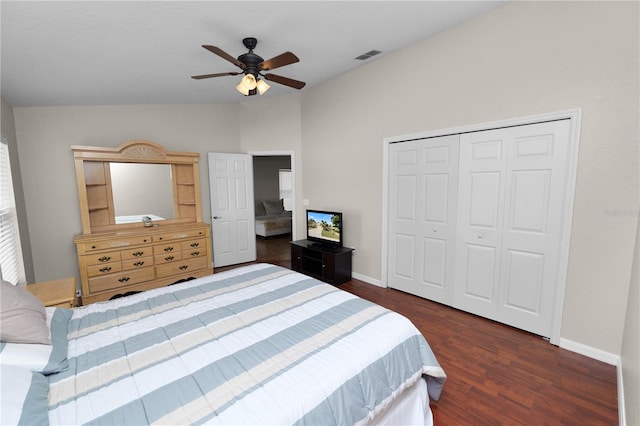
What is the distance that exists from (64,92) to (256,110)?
2.58 meters

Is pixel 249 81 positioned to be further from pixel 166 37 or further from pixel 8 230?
pixel 8 230

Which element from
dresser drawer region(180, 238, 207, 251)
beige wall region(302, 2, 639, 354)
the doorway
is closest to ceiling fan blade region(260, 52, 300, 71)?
beige wall region(302, 2, 639, 354)

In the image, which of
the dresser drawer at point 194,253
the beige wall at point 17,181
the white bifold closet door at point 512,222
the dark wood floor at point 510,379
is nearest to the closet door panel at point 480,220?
the white bifold closet door at point 512,222

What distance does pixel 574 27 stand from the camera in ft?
7.36

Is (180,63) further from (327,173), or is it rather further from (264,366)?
(264,366)

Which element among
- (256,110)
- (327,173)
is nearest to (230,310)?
(327,173)

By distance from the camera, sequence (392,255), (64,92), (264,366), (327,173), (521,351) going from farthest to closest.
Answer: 1. (327,173)
2. (392,255)
3. (64,92)
4. (521,351)
5. (264,366)

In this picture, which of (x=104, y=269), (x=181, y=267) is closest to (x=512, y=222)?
(x=181, y=267)

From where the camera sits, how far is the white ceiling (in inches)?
75.9

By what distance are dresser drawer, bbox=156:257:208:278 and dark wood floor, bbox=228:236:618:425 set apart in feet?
10.2

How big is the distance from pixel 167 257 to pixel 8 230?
155 centimetres

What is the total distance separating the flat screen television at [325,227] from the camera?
4121 millimetres

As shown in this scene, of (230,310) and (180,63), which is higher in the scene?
(180,63)

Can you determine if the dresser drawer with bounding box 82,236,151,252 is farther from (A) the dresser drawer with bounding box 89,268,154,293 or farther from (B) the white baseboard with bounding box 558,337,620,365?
(B) the white baseboard with bounding box 558,337,620,365
